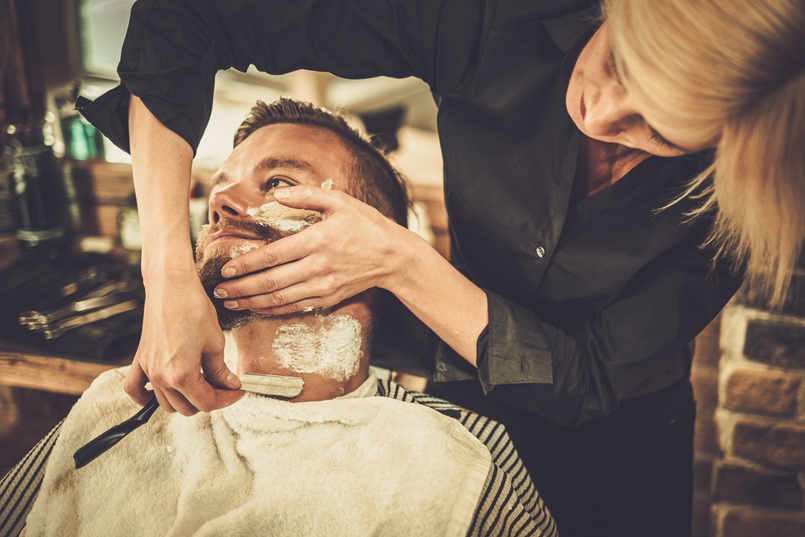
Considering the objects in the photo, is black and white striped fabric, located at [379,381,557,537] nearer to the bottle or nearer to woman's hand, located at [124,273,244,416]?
woman's hand, located at [124,273,244,416]

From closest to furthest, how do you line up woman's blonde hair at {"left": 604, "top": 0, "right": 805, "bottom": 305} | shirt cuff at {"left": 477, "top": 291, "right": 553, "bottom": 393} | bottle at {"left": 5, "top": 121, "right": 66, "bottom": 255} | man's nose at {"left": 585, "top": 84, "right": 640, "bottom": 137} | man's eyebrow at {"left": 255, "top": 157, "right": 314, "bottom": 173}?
woman's blonde hair at {"left": 604, "top": 0, "right": 805, "bottom": 305}
man's nose at {"left": 585, "top": 84, "right": 640, "bottom": 137}
shirt cuff at {"left": 477, "top": 291, "right": 553, "bottom": 393}
man's eyebrow at {"left": 255, "top": 157, "right": 314, "bottom": 173}
bottle at {"left": 5, "top": 121, "right": 66, "bottom": 255}

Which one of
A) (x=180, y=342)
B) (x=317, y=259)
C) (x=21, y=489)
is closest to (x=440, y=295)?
(x=317, y=259)

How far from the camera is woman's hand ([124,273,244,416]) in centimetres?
88

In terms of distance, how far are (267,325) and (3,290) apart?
1091mm

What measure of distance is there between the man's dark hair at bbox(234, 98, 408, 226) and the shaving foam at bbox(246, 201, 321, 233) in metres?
0.14

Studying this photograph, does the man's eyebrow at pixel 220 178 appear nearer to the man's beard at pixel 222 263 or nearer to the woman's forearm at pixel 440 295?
the man's beard at pixel 222 263

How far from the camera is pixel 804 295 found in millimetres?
1412

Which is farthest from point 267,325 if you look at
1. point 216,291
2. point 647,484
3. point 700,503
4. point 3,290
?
point 700,503

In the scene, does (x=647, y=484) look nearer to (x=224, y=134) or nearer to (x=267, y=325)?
(x=267, y=325)

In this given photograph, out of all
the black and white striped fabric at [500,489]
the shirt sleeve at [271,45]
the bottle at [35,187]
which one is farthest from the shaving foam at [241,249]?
the bottle at [35,187]

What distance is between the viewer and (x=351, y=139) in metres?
1.32

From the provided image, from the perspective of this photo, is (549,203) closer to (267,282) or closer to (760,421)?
(267,282)

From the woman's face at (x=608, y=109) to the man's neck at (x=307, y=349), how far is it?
2.10ft

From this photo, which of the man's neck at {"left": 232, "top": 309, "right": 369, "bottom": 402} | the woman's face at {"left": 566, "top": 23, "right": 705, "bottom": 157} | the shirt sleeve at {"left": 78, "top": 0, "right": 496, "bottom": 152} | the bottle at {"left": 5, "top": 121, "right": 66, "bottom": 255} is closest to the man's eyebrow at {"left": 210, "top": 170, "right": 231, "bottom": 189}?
the shirt sleeve at {"left": 78, "top": 0, "right": 496, "bottom": 152}
